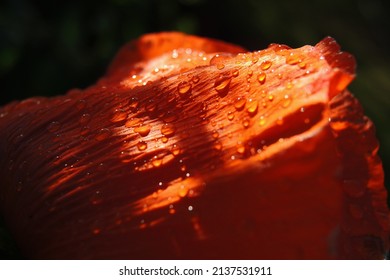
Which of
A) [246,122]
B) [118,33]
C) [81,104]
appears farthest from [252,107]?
[118,33]

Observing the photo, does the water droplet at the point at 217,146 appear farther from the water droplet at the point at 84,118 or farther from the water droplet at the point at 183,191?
the water droplet at the point at 84,118

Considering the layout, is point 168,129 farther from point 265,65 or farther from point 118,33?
point 118,33

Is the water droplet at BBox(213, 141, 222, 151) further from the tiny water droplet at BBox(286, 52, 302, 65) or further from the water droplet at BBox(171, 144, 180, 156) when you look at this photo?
the tiny water droplet at BBox(286, 52, 302, 65)

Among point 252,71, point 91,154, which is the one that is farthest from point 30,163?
point 252,71

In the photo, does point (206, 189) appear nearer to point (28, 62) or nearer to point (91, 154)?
point (91, 154)

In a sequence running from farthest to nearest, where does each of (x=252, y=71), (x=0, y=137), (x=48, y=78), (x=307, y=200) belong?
1. (x=48, y=78)
2. (x=0, y=137)
3. (x=252, y=71)
4. (x=307, y=200)

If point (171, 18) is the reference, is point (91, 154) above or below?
below

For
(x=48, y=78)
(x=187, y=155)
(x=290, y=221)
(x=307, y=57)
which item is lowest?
(x=290, y=221)
